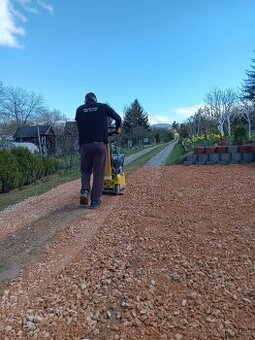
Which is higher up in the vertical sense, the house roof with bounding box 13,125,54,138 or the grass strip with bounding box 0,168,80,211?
the house roof with bounding box 13,125,54,138

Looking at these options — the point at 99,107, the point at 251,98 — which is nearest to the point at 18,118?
the point at 251,98

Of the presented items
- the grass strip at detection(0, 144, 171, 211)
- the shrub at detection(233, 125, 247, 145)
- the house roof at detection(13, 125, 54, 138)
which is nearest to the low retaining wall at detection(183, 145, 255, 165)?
the grass strip at detection(0, 144, 171, 211)

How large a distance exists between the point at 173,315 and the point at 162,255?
113cm

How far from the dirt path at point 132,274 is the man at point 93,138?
13.9 inches

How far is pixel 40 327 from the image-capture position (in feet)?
8.55

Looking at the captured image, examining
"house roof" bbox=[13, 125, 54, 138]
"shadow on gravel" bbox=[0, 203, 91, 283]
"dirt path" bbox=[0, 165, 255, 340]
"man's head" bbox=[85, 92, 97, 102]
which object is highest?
"house roof" bbox=[13, 125, 54, 138]

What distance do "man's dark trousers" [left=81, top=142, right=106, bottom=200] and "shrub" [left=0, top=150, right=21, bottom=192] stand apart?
26.9ft

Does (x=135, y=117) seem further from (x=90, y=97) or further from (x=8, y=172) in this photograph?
(x=90, y=97)

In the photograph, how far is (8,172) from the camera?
13633mm

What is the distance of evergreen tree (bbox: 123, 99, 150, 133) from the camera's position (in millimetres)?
69938

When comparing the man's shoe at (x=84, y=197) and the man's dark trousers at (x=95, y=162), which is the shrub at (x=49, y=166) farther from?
the man's shoe at (x=84, y=197)

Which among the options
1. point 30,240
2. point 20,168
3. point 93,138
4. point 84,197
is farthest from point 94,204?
point 20,168

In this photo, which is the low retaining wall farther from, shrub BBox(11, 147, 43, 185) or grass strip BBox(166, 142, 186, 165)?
shrub BBox(11, 147, 43, 185)

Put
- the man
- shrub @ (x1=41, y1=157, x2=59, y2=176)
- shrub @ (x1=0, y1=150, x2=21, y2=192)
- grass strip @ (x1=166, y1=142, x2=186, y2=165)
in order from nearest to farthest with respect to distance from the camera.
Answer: the man < shrub @ (x1=0, y1=150, x2=21, y2=192) < grass strip @ (x1=166, y1=142, x2=186, y2=165) < shrub @ (x1=41, y1=157, x2=59, y2=176)
